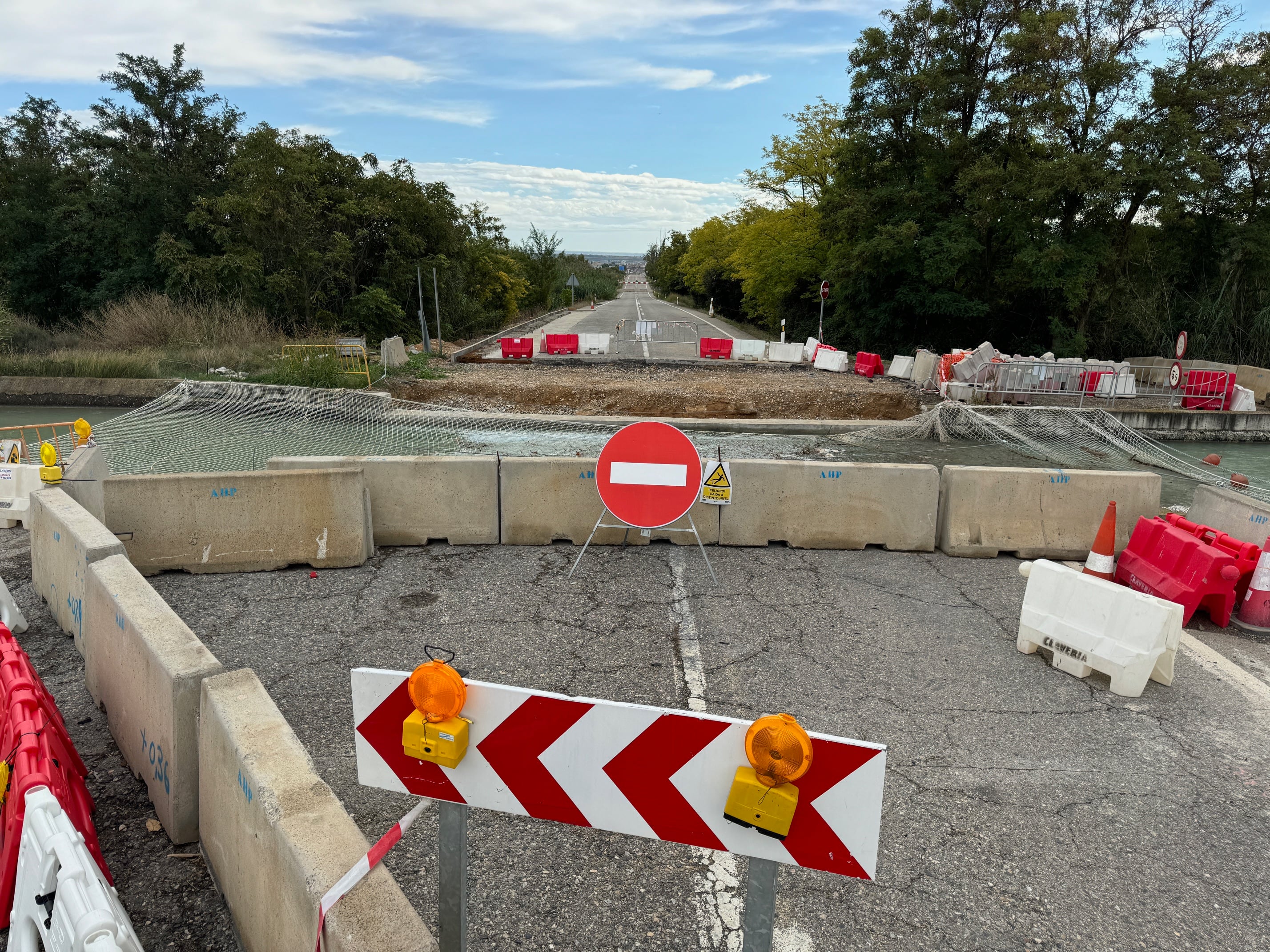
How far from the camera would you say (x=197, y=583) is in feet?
23.2

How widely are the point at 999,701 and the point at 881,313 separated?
30.5m

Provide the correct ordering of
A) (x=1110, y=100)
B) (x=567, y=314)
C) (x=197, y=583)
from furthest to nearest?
(x=567, y=314) → (x=1110, y=100) → (x=197, y=583)

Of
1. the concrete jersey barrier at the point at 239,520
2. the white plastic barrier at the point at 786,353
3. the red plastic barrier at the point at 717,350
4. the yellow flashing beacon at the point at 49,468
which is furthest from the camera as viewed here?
the red plastic barrier at the point at 717,350

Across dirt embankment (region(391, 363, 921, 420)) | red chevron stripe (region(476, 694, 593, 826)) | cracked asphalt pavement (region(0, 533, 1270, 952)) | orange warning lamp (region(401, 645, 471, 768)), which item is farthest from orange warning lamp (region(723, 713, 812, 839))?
dirt embankment (region(391, 363, 921, 420))

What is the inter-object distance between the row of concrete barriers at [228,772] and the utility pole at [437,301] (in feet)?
85.3

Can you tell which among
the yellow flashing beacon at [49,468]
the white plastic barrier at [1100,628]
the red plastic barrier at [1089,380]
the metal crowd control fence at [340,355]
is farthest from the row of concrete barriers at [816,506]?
the metal crowd control fence at [340,355]

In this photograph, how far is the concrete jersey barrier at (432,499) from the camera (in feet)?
26.6

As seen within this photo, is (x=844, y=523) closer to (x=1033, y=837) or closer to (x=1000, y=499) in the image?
(x=1000, y=499)

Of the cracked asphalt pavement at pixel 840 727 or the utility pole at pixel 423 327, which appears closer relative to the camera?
the cracked asphalt pavement at pixel 840 727

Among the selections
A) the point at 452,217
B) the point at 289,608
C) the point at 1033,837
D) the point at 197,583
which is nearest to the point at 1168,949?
the point at 1033,837

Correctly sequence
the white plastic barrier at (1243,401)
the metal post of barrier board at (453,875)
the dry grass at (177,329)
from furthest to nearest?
the dry grass at (177,329)
the white plastic barrier at (1243,401)
the metal post of barrier board at (453,875)

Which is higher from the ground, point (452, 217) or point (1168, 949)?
point (452, 217)

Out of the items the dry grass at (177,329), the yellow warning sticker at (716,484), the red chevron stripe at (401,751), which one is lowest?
the yellow warning sticker at (716,484)

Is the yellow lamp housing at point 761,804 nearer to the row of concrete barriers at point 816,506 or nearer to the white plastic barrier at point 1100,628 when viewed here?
the white plastic barrier at point 1100,628
